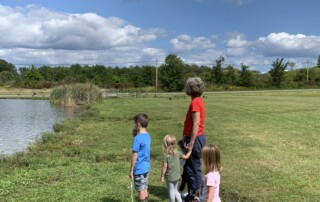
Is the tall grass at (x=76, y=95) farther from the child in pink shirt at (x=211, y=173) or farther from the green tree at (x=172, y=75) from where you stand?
the child in pink shirt at (x=211, y=173)

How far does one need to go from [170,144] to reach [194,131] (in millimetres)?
427

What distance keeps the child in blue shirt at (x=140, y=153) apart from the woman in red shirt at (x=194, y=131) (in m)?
0.70

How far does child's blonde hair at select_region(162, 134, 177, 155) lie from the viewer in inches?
247

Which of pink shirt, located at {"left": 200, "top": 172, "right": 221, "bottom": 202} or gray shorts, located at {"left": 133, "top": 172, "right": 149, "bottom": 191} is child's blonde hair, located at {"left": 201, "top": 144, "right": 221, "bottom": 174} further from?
gray shorts, located at {"left": 133, "top": 172, "right": 149, "bottom": 191}

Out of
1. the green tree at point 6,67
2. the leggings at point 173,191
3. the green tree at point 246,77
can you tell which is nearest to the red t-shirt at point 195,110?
the leggings at point 173,191

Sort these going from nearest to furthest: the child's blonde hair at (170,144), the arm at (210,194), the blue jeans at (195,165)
Answer: the arm at (210,194), the child's blonde hair at (170,144), the blue jeans at (195,165)

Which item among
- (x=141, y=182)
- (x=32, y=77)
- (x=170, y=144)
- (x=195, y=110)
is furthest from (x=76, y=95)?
(x=32, y=77)

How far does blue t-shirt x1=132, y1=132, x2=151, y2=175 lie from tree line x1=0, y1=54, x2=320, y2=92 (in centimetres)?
6508

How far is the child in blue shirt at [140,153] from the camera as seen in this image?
6.08 m

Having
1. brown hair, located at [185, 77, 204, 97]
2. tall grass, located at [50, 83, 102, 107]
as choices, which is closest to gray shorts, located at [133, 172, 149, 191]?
brown hair, located at [185, 77, 204, 97]

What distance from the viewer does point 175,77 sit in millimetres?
77062

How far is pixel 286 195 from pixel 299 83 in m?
78.4

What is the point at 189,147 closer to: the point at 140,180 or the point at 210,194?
the point at 140,180

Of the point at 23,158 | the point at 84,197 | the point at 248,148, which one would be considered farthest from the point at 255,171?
the point at 23,158
